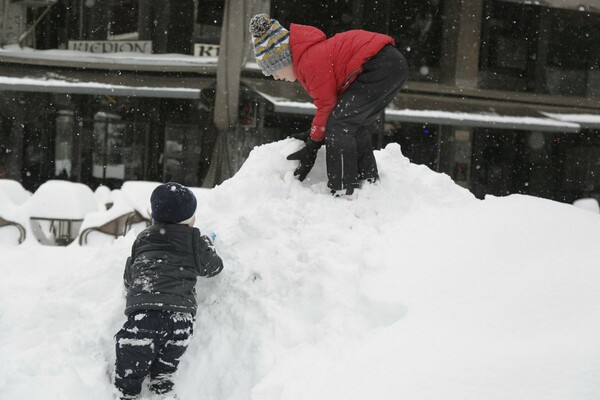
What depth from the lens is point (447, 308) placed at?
2.73 metres

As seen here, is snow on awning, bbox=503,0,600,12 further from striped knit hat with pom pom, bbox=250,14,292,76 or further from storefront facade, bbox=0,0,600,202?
striped knit hat with pom pom, bbox=250,14,292,76

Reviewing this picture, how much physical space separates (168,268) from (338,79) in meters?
1.75

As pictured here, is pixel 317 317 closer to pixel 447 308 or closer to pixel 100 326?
pixel 447 308

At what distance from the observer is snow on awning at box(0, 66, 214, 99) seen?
12336mm

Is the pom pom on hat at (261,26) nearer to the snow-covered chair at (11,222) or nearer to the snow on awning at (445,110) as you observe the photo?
the snow-covered chair at (11,222)

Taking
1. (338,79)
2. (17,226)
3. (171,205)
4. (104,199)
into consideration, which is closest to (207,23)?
(104,199)

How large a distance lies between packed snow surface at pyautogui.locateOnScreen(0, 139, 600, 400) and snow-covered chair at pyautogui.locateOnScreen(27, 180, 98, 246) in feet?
12.8

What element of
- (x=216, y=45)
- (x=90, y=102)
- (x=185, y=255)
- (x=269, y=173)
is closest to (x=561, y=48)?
(x=216, y=45)

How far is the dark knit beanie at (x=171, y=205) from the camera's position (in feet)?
10.4

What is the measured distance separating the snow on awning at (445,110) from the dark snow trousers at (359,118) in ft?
25.0

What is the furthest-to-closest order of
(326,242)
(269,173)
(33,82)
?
(33,82) → (269,173) → (326,242)

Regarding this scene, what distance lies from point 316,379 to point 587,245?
57.8 inches

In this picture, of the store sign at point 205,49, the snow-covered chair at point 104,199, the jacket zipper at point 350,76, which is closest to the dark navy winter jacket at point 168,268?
the jacket zipper at point 350,76

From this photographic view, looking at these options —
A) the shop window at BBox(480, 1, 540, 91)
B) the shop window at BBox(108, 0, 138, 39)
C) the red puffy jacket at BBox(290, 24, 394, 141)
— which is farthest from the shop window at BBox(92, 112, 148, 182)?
the red puffy jacket at BBox(290, 24, 394, 141)
